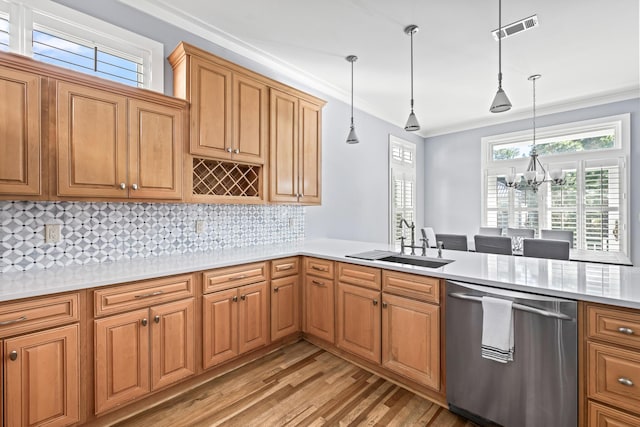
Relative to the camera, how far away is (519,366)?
5.26 ft

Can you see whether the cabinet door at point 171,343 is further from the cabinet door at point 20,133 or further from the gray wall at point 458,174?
the gray wall at point 458,174

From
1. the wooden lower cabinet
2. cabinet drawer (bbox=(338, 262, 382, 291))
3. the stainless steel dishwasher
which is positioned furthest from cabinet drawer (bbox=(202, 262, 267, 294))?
the stainless steel dishwasher

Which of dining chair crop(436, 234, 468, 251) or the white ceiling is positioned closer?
the white ceiling

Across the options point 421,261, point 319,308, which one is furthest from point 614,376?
point 319,308

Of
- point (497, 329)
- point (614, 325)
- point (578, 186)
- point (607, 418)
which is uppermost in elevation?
point (578, 186)

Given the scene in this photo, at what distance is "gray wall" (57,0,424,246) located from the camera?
2.83m

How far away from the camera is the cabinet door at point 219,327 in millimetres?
2162

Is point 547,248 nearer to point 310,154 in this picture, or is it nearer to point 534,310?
point 534,310

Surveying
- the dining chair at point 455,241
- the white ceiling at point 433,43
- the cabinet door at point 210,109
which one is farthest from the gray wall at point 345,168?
the dining chair at point 455,241

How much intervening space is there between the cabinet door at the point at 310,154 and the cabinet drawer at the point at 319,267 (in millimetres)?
695

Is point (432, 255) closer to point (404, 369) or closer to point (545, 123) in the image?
point (404, 369)

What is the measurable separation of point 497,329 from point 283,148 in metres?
2.29

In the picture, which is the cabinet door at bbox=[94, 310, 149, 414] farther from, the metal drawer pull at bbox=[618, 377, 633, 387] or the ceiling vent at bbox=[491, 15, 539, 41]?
the ceiling vent at bbox=[491, 15, 539, 41]

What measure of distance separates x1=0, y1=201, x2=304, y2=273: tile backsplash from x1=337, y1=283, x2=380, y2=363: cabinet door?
1.20 metres
